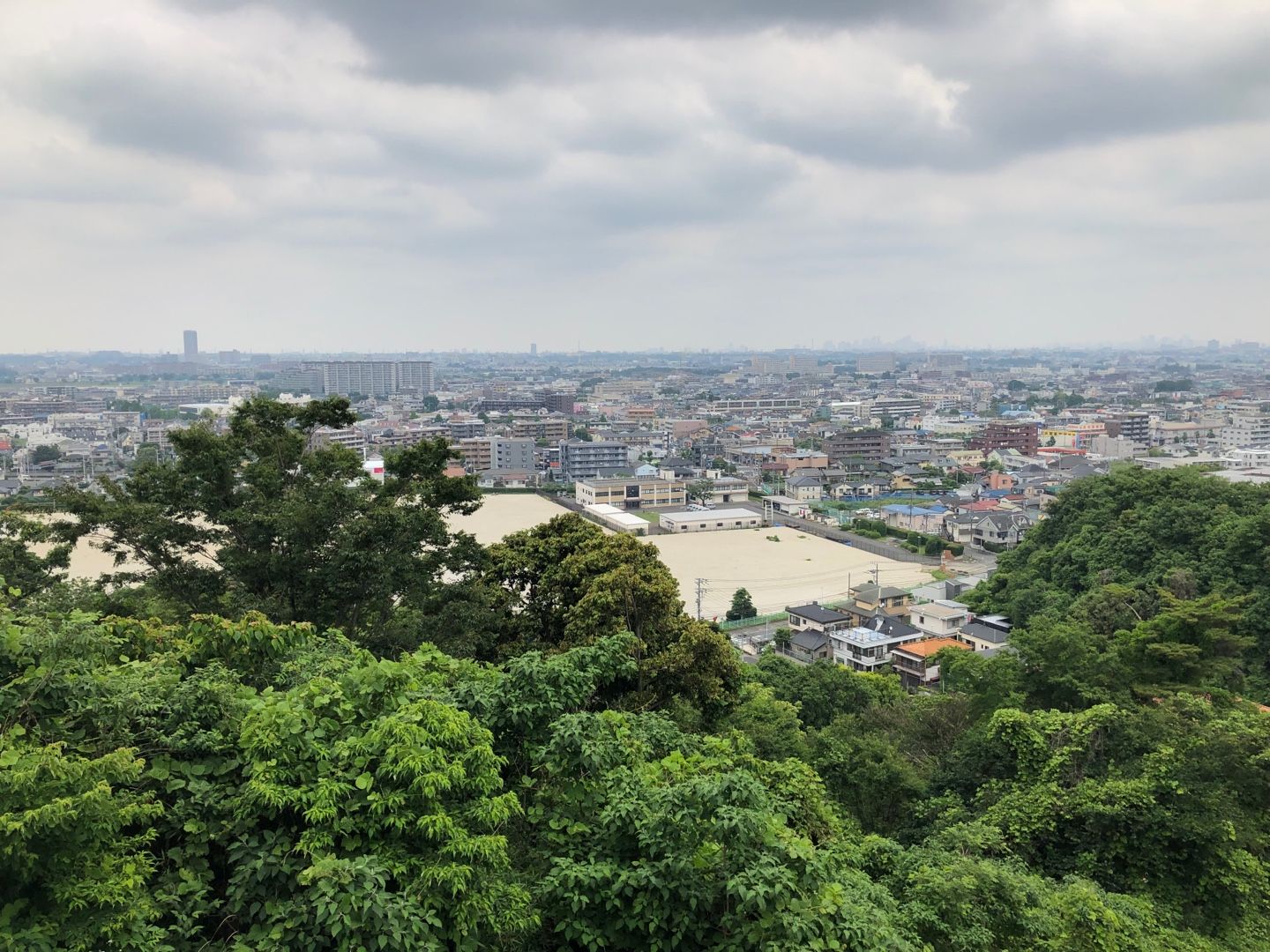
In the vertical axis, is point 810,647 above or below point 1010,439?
below

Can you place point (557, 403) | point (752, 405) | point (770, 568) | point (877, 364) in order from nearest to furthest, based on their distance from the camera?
point (770, 568) → point (557, 403) → point (752, 405) → point (877, 364)

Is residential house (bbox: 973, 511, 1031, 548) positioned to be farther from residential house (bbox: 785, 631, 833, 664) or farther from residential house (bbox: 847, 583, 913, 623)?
residential house (bbox: 785, 631, 833, 664)

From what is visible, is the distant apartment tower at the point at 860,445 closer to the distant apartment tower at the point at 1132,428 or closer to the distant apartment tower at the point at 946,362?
the distant apartment tower at the point at 1132,428

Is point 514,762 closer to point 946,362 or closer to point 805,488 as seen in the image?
point 805,488

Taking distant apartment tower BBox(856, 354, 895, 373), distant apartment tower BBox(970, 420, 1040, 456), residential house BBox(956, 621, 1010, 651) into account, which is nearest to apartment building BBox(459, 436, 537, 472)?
distant apartment tower BBox(970, 420, 1040, 456)

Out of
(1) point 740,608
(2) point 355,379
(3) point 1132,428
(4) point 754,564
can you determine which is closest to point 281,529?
(1) point 740,608

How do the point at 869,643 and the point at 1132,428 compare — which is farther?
the point at 1132,428

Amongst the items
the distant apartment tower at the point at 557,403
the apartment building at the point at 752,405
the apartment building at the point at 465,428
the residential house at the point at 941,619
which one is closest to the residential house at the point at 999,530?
the residential house at the point at 941,619
